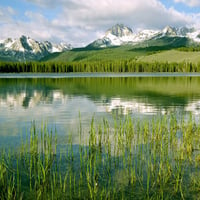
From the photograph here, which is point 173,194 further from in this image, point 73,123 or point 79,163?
point 73,123

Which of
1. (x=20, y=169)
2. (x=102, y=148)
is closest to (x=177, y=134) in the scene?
(x=102, y=148)

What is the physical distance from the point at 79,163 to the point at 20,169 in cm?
322

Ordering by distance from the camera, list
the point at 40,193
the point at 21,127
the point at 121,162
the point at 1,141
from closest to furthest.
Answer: the point at 40,193
the point at 121,162
the point at 1,141
the point at 21,127

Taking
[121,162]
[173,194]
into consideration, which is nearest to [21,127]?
[121,162]

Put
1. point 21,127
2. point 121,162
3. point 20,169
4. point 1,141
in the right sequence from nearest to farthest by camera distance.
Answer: point 20,169, point 121,162, point 1,141, point 21,127

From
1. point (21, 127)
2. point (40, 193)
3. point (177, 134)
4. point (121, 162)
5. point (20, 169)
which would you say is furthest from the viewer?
point (21, 127)

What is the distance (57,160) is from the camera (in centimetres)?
1633

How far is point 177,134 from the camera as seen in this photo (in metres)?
22.1

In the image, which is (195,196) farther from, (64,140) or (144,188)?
(64,140)

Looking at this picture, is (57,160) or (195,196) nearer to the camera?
(195,196)

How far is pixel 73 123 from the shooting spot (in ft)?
91.7

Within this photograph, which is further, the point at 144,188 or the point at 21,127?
the point at 21,127

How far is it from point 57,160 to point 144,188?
19.1ft

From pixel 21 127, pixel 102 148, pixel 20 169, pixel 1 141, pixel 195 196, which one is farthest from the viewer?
pixel 21 127
